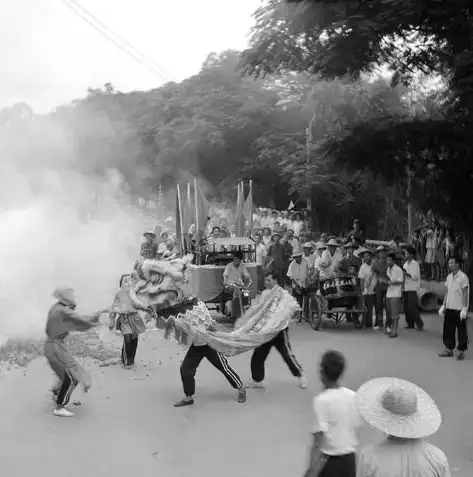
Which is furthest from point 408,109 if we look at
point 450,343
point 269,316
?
point 269,316

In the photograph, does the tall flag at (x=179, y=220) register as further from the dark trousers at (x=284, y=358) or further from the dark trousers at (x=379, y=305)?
the dark trousers at (x=284, y=358)

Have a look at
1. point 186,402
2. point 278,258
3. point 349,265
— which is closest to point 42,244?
point 278,258

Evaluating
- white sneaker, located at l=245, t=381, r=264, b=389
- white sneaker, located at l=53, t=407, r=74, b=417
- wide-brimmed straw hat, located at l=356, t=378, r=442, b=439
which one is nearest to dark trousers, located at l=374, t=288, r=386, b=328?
white sneaker, located at l=245, t=381, r=264, b=389

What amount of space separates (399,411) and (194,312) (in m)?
5.14

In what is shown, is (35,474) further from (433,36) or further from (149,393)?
(433,36)

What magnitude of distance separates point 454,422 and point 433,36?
28.5 ft

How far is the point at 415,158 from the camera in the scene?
44.7 ft

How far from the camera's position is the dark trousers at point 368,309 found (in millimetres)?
Result: 13250

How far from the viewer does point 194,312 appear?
819 centimetres

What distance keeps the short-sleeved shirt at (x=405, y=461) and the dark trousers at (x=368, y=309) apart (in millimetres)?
10110

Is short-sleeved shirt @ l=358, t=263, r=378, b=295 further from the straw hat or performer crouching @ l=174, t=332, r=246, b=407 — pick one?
the straw hat

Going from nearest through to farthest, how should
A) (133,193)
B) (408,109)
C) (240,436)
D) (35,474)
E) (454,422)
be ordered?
1. (35,474)
2. (240,436)
3. (454,422)
4. (408,109)
5. (133,193)

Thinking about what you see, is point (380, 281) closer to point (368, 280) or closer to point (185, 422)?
point (368, 280)

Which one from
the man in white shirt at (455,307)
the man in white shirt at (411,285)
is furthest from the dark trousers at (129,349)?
the man in white shirt at (411,285)
